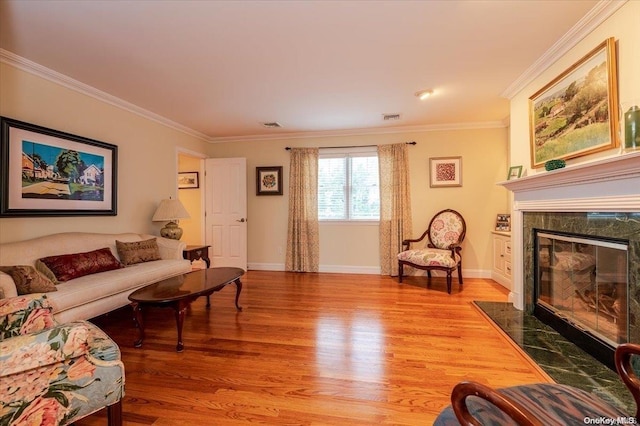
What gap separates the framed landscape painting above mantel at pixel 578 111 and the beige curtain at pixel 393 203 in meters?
1.99

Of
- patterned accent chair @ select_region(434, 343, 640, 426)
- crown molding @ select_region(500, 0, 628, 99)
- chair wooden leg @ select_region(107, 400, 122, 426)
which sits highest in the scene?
crown molding @ select_region(500, 0, 628, 99)

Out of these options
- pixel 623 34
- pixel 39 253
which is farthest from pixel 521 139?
pixel 39 253

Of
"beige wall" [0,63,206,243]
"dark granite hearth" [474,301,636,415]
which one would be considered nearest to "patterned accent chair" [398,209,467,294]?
"dark granite hearth" [474,301,636,415]

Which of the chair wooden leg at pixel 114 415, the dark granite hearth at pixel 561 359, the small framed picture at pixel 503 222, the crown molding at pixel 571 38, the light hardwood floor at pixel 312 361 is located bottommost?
the light hardwood floor at pixel 312 361

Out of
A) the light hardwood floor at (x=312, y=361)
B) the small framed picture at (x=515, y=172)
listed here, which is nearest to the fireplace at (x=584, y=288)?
the light hardwood floor at (x=312, y=361)

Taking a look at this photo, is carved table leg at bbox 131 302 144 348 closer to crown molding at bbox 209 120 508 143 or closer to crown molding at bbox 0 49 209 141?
crown molding at bbox 0 49 209 141

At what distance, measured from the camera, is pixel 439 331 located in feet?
8.47

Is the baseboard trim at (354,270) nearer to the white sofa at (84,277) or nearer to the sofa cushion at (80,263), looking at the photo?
the white sofa at (84,277)

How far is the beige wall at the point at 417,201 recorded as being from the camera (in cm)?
451

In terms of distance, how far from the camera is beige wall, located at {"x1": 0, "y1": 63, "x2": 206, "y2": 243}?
2562mm

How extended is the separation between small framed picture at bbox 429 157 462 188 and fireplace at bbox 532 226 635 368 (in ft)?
6.34

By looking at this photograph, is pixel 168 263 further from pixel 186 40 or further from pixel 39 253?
pixel 186 40

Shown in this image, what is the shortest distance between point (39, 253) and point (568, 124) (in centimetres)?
460

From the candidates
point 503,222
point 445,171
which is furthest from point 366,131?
point 503,222
